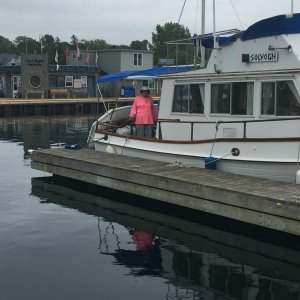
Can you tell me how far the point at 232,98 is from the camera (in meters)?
12.1

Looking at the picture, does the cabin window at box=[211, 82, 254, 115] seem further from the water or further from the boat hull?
the water

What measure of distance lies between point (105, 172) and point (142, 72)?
3.94 metres

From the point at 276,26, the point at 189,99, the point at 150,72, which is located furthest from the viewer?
the point at 150,72

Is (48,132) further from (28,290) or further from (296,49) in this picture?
(28,290)

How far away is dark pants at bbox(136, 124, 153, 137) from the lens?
14234 mm

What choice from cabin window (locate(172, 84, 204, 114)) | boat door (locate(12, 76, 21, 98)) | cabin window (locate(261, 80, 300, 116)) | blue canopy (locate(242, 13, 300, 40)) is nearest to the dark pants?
cabin window (locate(172, 84, 204, 114))

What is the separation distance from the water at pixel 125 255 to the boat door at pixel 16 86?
50.4m

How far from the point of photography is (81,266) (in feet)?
27.1

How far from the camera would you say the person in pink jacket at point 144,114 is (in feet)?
46.4

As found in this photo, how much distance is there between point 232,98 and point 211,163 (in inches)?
66.7

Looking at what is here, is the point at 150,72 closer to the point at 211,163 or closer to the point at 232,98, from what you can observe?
the point at 232,98

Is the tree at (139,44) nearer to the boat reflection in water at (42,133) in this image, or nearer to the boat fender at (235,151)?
the boat reflection in water at (42,133)

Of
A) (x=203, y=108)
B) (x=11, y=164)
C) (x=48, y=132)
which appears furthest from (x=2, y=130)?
(x=203, y=108)

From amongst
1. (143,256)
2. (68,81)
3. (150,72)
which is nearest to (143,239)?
(143,256)
